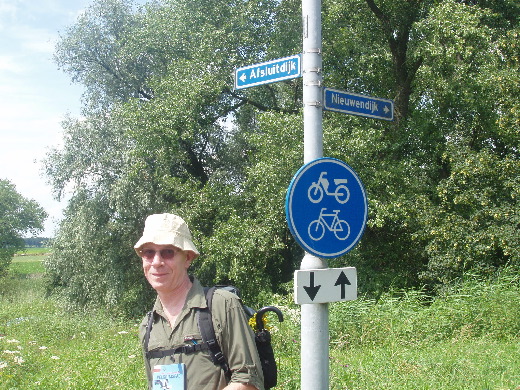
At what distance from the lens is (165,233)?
2.84 meters

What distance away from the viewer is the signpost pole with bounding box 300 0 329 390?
373 cm

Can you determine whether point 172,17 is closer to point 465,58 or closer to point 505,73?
point 465,58

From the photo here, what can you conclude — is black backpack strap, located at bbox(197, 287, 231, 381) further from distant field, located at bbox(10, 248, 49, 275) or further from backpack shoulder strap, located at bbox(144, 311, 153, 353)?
distant field, located at bbox(10, 248, 49, 275)

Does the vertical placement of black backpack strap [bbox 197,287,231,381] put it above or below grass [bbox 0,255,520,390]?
above

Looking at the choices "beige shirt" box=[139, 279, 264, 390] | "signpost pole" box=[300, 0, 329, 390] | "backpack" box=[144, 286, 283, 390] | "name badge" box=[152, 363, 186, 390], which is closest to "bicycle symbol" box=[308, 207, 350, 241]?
"signpost pole" box=[300, 0, 329, 390]

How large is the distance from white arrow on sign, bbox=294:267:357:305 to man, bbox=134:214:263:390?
0.94 metres

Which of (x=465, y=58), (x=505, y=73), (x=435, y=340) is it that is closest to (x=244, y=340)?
(x=435, y=340)

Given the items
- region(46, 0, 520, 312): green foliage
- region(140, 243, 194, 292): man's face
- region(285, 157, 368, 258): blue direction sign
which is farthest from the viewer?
region(46, 0, 520, 312): green foliage

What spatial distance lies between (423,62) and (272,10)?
5.46m

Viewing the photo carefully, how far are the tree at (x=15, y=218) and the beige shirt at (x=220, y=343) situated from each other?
163 ft

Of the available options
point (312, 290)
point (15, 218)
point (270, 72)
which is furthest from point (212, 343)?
point (15, 218)

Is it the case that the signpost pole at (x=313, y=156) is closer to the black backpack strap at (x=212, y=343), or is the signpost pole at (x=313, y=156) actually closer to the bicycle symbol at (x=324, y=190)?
the bicycle symbol at (x=324, y=190)

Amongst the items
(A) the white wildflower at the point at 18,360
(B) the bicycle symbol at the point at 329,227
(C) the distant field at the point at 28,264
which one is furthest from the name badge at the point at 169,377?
(C) the distant field at the point at 28,264

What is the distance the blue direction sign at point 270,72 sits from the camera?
13.9 ft
